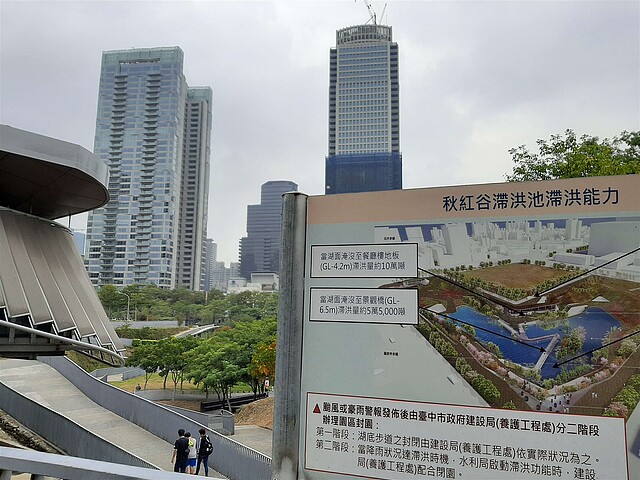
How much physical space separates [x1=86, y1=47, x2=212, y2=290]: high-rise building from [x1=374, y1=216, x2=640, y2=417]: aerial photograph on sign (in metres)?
111

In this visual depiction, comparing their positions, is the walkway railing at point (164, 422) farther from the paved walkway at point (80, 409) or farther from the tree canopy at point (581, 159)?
the tree canopy at point (581, 159)

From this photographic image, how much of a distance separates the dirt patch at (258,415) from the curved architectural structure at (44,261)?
763 centimetres

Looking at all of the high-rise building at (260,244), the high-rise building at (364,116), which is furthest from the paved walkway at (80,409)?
the high-rise building at (260,244)

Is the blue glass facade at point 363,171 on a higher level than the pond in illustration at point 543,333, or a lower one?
higher

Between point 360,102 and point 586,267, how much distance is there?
136434 mm

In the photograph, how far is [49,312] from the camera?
1177 cm

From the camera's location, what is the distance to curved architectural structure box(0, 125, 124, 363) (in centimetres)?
1130

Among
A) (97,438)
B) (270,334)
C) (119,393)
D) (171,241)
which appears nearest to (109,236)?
(171,241)

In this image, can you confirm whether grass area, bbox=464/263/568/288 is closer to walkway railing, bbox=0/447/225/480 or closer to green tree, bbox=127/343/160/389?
walkway railing, bbox=0/447/225/480

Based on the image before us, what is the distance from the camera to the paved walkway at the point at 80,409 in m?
13.9

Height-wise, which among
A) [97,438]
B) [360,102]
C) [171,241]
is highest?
[360,102]

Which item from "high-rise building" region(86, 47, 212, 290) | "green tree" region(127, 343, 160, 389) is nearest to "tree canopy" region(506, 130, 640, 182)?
"green tree" region(127, 343, 160, 389)

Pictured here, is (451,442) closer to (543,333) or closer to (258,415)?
(543,333)

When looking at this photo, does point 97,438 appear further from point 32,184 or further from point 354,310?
point 354,310
